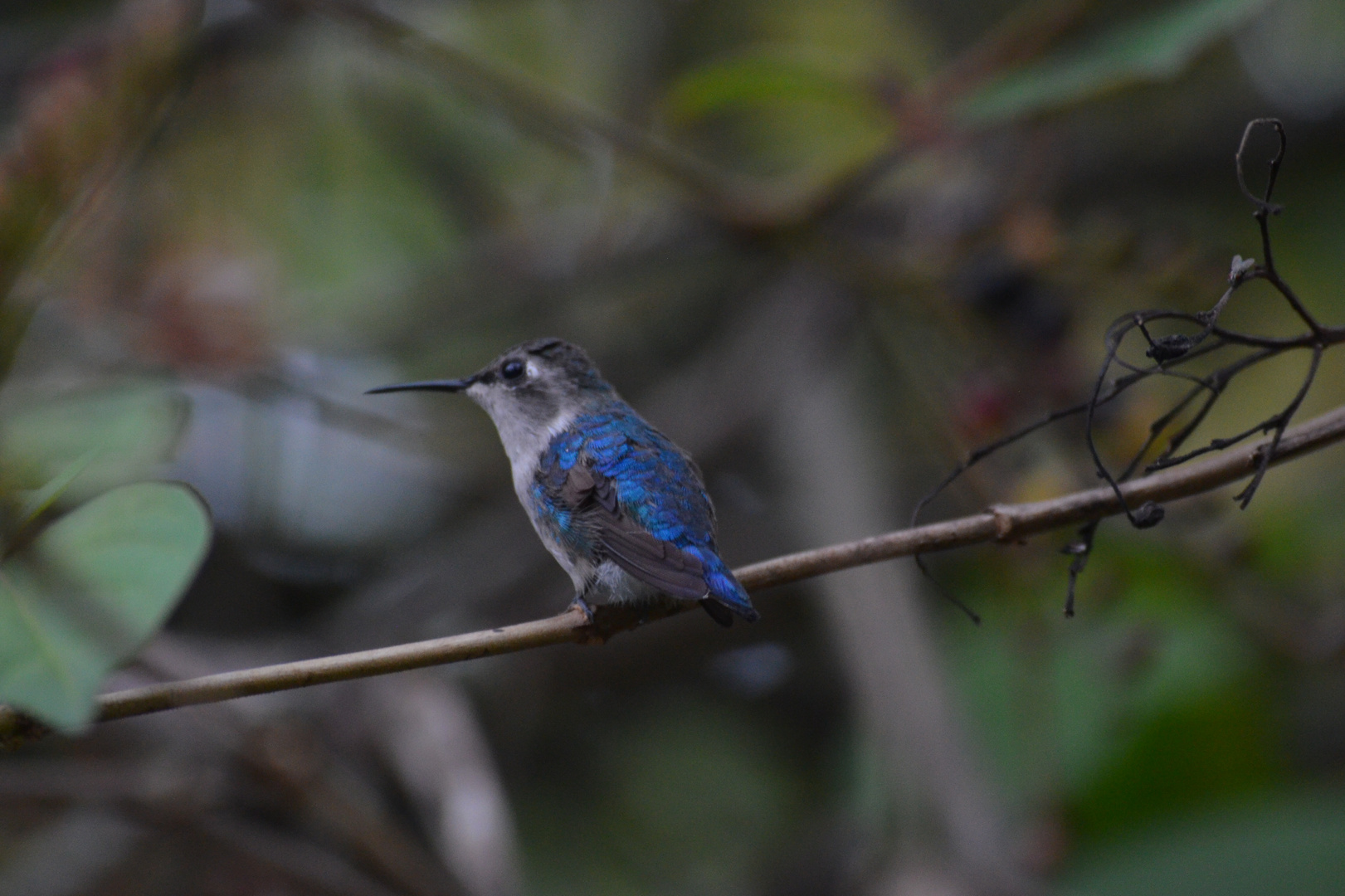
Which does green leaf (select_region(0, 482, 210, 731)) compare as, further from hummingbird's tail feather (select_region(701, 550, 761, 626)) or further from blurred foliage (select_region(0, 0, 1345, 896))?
hummingbird's tail feather (select_region(701, 550, 761, 626))

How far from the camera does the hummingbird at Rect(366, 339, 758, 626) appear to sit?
1880 mm

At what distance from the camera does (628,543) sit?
1.97 m

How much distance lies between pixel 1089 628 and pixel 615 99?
284cm

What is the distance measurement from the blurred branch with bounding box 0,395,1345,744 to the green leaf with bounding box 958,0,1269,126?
1116 mm

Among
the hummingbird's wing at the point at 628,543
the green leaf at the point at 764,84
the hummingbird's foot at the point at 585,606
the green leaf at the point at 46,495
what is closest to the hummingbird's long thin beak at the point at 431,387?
the hummingbird's wing at the point at 628,543

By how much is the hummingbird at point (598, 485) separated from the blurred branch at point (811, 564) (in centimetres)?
28

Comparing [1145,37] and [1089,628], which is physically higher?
[1145,37]

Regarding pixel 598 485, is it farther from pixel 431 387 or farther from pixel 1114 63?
pixel 1114 63

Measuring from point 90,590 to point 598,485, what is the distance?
3.84ft

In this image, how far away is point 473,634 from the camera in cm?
131

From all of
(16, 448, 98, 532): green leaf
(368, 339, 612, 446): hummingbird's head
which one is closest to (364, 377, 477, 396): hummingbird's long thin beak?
(368, 339, 612, 446): hummingbird's head

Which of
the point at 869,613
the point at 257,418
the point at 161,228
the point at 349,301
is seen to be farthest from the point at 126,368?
the point at 869,613

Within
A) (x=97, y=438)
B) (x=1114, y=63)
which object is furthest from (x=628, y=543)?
(x=1114, y=63)

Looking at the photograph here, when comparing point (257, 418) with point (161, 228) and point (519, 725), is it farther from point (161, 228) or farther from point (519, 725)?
point (519, 725)
